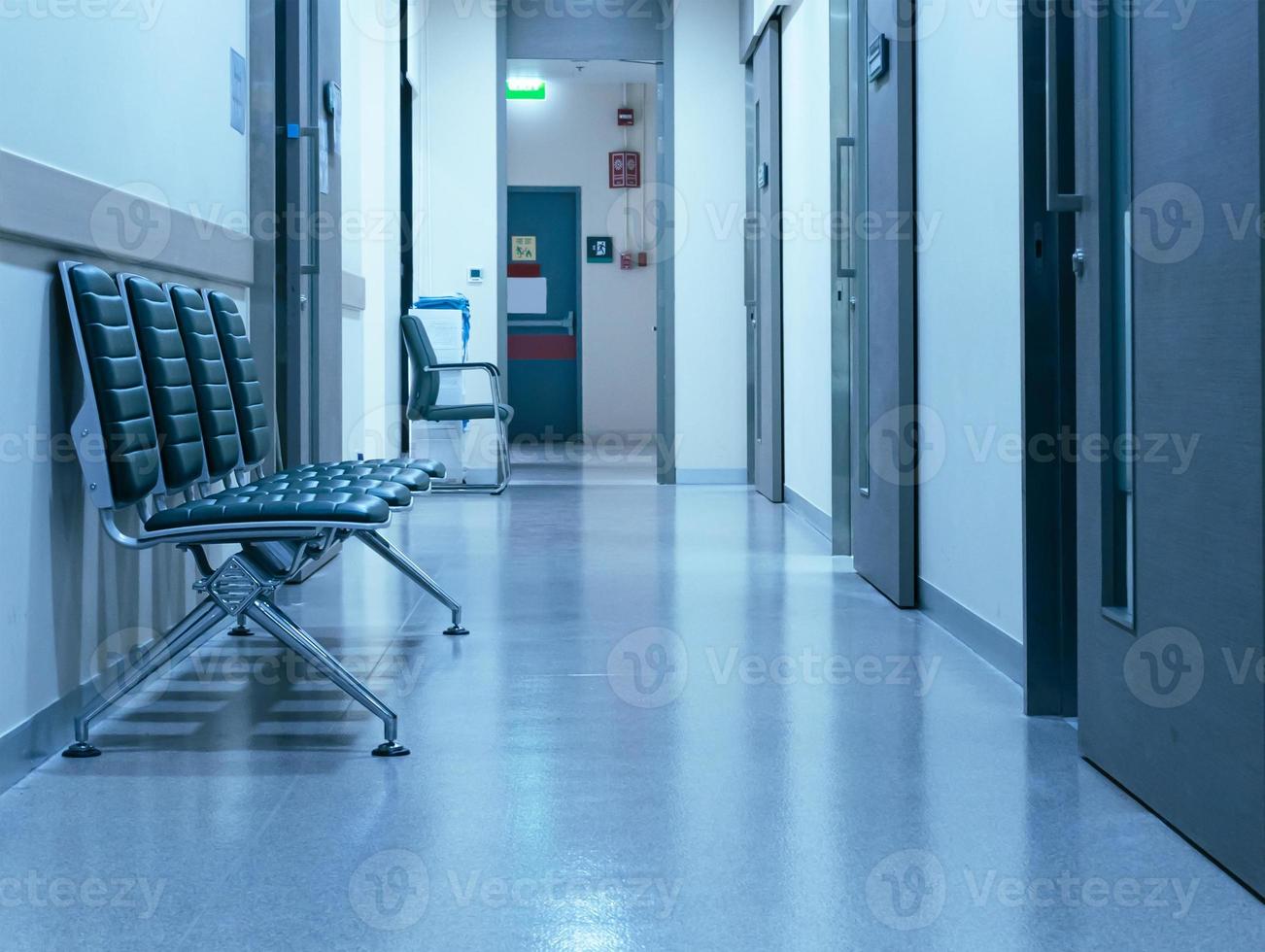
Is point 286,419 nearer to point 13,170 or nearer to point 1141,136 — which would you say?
point 13,170

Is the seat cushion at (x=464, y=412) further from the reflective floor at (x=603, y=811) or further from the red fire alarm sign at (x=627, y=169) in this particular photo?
the red fire alarm sign at (x=627, y=169)

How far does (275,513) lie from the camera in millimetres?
2523

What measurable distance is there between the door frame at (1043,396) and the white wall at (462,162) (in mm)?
5738

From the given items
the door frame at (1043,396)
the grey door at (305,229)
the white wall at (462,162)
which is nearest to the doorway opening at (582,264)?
the white wall at (462,162)

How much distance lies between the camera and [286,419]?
4312 mm

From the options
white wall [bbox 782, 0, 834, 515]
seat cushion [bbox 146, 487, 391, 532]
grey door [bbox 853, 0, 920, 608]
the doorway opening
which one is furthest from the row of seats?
the doorway opening

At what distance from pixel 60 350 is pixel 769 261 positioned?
5.01m

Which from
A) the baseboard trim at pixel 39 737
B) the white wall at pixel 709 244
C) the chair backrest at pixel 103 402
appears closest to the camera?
the baseboard trim at pixel 39 737

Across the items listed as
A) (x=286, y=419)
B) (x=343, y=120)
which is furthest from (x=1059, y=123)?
(x=343, y=120)

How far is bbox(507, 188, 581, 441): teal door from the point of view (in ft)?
42.4

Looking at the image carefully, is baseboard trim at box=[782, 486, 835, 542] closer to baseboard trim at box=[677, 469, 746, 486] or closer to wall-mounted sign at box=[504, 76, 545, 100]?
baseboard trim at box=[677, 469, 746, 486]

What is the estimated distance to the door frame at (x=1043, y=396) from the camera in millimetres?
2787

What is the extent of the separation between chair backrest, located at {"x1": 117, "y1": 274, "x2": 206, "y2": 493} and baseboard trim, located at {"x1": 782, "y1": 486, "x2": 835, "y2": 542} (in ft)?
9.36

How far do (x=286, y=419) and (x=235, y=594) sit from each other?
1.77 metres
